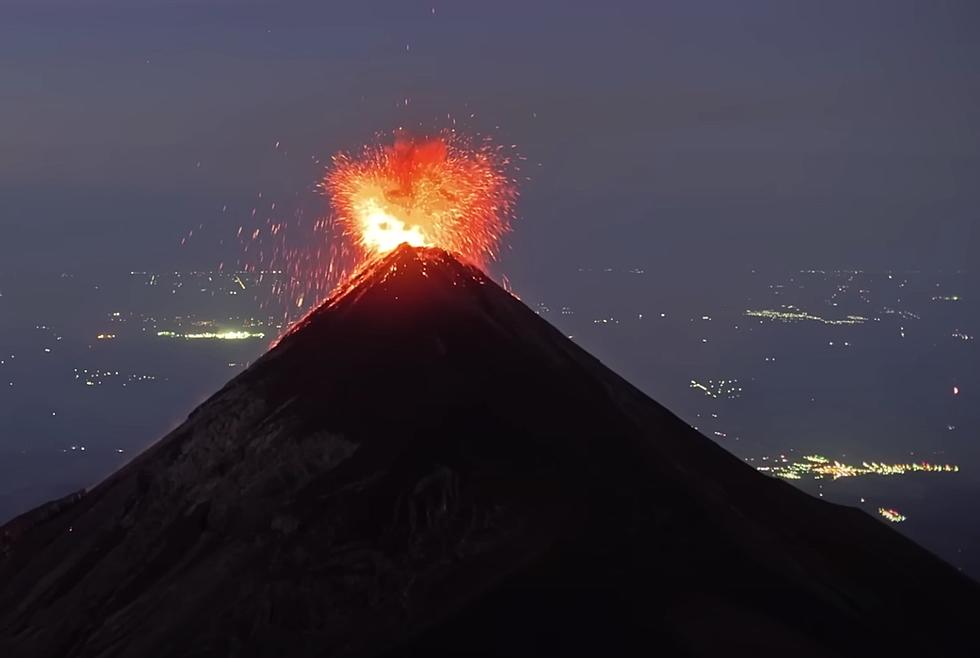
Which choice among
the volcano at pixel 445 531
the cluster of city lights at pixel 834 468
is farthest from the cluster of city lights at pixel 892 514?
the volcano at pixel 445 531

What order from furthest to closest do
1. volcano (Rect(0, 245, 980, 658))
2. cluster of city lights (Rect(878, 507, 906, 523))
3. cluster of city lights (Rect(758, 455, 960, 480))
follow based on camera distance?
1. cluster of city lights (Rect(758, 455, 960, 480))
2. cluster of city lights (Rect(878, 507, 906, 523))
3. volcano (Rect(0, 245, 980, 658))

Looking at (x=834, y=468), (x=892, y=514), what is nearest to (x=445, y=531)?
(x=892, y=514)

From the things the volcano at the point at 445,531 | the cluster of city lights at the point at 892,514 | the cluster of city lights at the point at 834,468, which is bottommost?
the volcano at the point at 445,531

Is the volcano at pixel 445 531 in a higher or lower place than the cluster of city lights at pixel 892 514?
lower

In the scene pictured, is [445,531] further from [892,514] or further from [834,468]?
[834,468]

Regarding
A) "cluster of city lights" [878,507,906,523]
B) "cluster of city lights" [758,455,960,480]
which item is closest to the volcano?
"cluster of city lights" [878,507,906,523]

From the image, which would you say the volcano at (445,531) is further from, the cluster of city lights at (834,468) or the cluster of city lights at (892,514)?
the cluster of city lights at (834,468)

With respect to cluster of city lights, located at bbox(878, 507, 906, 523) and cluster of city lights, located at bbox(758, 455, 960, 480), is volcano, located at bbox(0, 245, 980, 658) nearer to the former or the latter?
cluster of city lights, located at bbox(878, 507, 906, 523)
